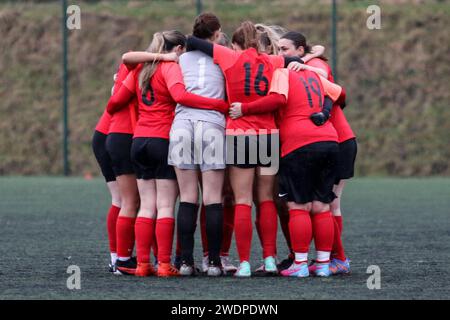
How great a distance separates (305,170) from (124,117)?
139 centimetres

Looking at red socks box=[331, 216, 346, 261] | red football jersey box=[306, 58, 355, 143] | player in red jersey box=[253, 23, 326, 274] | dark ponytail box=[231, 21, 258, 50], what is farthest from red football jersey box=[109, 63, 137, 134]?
red socks box=[331, 216, 346, 261]

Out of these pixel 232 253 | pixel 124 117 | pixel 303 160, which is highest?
pixel 124 117

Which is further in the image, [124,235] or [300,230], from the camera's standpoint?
[124,235]

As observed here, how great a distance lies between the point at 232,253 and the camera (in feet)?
30.4

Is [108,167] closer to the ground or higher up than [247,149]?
closer to the ground

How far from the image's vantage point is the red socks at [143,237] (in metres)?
7.61

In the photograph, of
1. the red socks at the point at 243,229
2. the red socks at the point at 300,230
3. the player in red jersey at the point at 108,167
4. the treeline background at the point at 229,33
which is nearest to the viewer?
the red socks at the point at 300,230

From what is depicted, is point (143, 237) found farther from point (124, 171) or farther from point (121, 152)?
point (121, 152)

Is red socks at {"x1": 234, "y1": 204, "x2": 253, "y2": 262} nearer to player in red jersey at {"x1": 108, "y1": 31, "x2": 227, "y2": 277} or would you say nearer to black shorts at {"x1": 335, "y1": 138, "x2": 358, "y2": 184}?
player in red jersey at {"x1": 108, "y1": 31, "x2": 227, "y2": 277}

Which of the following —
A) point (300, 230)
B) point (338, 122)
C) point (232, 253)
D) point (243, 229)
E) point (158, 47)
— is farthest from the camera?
point (232, 253)

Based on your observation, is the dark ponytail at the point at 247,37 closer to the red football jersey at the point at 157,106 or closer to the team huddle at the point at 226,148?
the team huddle at the point at 226,148

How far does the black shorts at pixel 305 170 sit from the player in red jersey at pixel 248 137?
132 millimetres

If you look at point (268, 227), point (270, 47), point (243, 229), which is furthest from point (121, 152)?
point (270, 47)

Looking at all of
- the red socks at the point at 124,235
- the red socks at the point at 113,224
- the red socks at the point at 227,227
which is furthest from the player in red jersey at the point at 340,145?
the red socks at the point at 113,224
